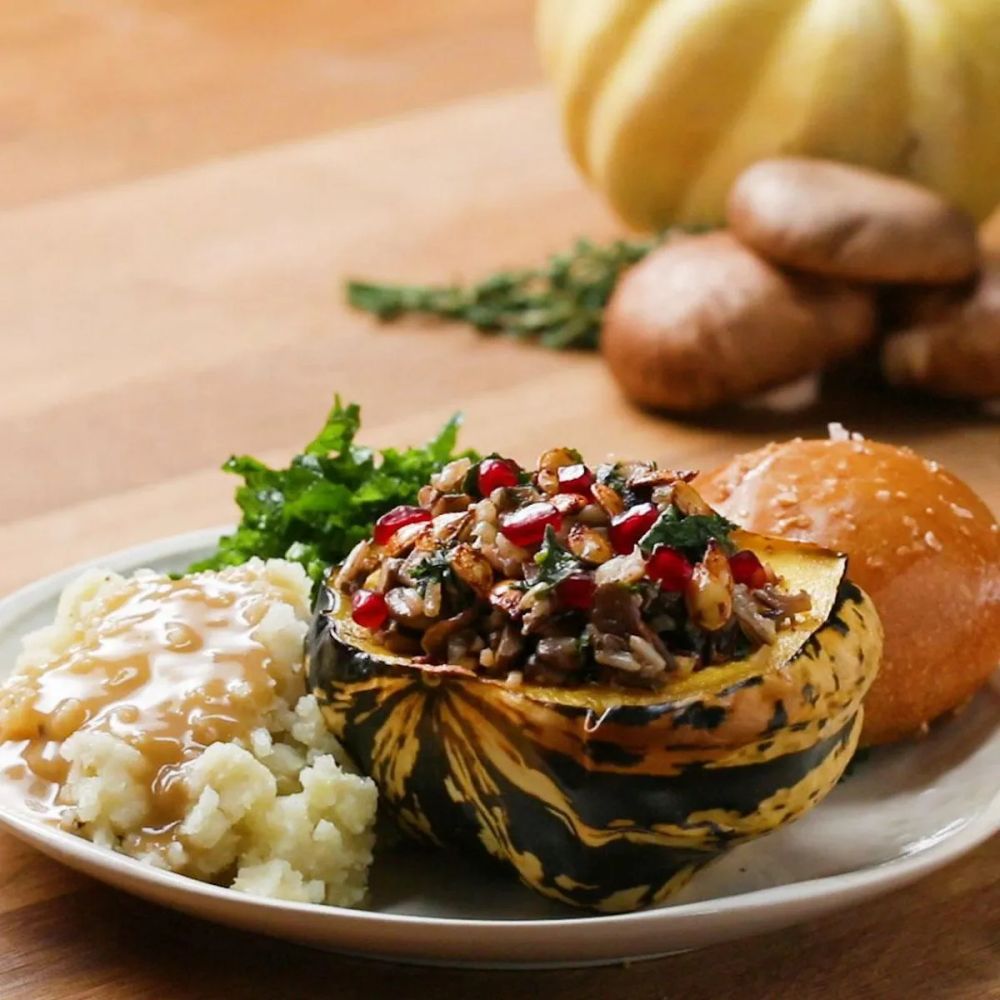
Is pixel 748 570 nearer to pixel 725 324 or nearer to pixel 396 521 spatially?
pixel 396 521

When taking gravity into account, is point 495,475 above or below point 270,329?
above

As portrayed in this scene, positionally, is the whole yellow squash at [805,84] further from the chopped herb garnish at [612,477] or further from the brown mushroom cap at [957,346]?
the chopped herb garnish at [612,477]

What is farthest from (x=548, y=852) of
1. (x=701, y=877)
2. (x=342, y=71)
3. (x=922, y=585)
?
(x=342, y=71)

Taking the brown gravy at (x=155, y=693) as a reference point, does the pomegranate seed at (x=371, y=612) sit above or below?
above

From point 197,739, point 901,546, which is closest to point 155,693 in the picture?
point 197,739

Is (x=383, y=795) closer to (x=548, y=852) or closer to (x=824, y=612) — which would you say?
(x=548, y=852)

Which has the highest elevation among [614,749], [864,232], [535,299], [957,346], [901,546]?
[614,749]

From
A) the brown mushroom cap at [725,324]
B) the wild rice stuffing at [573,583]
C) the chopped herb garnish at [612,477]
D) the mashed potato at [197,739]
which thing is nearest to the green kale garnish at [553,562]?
the wild rice stuffing at [573,583]
